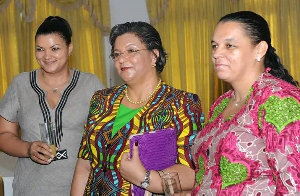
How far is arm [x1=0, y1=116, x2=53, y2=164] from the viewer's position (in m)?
2.91

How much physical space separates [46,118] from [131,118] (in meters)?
0.75

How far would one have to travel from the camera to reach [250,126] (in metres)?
1.89

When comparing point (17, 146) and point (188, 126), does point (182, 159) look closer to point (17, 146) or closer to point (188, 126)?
point (188, 126)

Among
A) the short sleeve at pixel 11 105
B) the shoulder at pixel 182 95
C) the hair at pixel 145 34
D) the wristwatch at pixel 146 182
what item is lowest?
the wristwatch at pixel 146 182

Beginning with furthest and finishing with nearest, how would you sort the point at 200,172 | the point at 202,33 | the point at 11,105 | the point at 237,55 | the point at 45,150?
the point at 202,33 → the point at 11,105 → the point at 45,150 → the point at 200,172 → the point at 237,55

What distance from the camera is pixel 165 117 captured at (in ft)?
8.17

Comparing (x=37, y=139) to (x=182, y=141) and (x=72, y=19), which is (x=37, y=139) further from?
(x=72, y=19)

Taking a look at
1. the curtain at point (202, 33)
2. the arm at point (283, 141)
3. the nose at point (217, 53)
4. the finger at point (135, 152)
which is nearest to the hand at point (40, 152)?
the finger at point (135, 152)

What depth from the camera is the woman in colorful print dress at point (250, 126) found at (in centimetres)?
175

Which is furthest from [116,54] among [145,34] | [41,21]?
[41,21]

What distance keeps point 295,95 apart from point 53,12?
6.17 m

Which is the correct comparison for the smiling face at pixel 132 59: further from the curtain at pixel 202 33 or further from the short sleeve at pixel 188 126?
the curtain at pixel 202 33

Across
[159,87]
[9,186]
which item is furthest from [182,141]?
[9,186]

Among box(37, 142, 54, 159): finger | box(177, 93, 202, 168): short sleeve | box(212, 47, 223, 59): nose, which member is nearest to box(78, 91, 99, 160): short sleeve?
box(37, 142, 54, 159): finger
